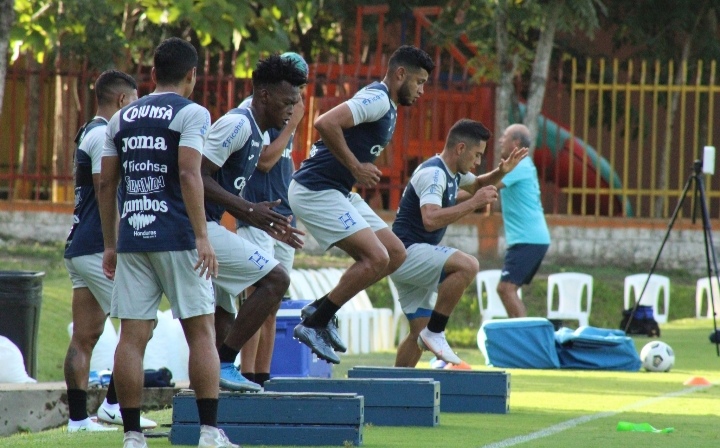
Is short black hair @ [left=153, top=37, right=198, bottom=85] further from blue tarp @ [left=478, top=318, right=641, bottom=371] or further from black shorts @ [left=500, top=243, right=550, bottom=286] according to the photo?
black shorts @ [left=500, top=243, right=550, bottom=286]

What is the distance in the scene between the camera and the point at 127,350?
679 cm

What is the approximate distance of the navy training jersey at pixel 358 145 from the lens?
28.9ft

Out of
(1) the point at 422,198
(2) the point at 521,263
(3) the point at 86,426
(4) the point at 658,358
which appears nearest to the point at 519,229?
(2) the point at 521,263

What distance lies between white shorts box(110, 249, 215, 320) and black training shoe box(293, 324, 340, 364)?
1778mm

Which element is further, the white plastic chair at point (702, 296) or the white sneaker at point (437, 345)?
the white plastic chair at point (702, 296)

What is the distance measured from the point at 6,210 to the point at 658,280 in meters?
10.0

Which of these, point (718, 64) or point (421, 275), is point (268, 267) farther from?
point (718, 64)

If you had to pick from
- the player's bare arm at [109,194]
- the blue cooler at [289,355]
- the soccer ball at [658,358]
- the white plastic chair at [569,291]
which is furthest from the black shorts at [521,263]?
the player's bare arm at [109,194]

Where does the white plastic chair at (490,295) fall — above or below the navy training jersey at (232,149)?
below

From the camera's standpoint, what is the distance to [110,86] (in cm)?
871

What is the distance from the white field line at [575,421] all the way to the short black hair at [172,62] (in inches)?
104

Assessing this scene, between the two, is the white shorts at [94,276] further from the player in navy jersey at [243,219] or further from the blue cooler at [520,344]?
the blue cooler at [520,344]

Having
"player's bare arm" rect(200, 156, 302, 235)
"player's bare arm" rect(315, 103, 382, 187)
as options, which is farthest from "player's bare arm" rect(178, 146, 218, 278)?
"player's bare arm" rect(315, 103, 382, 187)

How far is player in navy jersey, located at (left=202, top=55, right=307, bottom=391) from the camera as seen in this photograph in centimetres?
739
